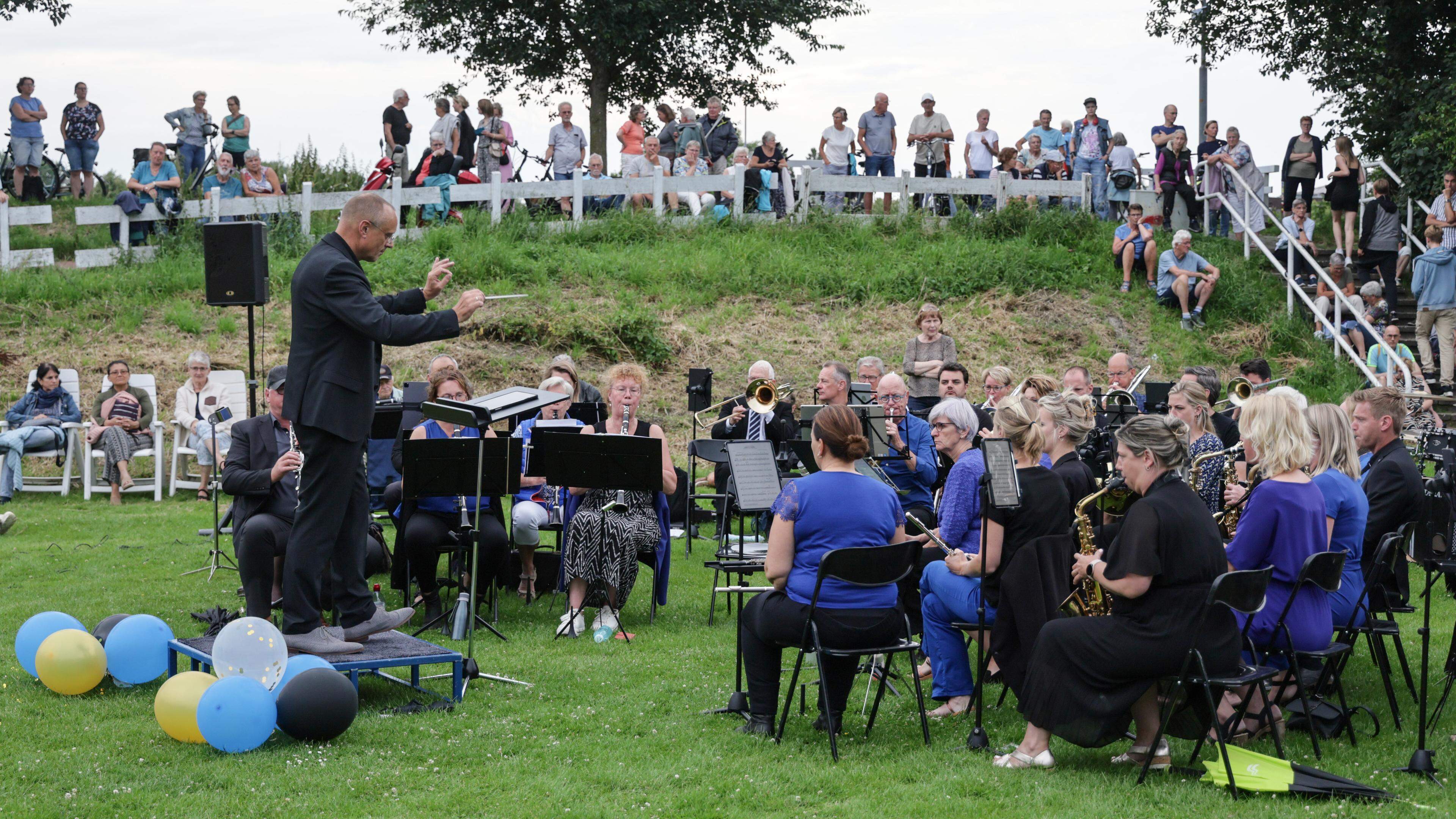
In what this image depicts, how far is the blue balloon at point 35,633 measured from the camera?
20.7ft

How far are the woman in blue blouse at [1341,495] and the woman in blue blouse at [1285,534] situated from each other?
A: 0.34m

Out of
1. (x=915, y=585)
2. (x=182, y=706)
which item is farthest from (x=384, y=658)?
(x=915, y=585)

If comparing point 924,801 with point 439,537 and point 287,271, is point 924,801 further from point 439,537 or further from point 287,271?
point 287,271

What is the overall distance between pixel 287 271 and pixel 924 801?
510 inches

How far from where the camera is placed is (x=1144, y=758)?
5207 mm

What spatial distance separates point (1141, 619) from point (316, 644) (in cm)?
350

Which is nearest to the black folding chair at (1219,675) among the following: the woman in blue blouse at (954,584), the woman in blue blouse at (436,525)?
the woman in blue blouse at (954,584)

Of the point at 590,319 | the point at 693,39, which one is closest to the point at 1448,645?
the point at 590,319

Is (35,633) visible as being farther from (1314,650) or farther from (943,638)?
(1314,650)

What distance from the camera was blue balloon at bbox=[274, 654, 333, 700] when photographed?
5.46 meters

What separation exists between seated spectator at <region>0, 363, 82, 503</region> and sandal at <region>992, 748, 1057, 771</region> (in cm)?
1052

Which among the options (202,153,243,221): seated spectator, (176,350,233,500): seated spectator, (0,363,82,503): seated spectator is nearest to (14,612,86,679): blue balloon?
(176,350,233,500): seated spectator

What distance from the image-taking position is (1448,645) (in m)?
7.36

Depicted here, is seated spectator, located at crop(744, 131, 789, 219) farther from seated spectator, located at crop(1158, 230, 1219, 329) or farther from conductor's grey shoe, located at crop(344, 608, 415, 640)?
conductor's grey shoe, located at crop(344, 608, 415, 640)
